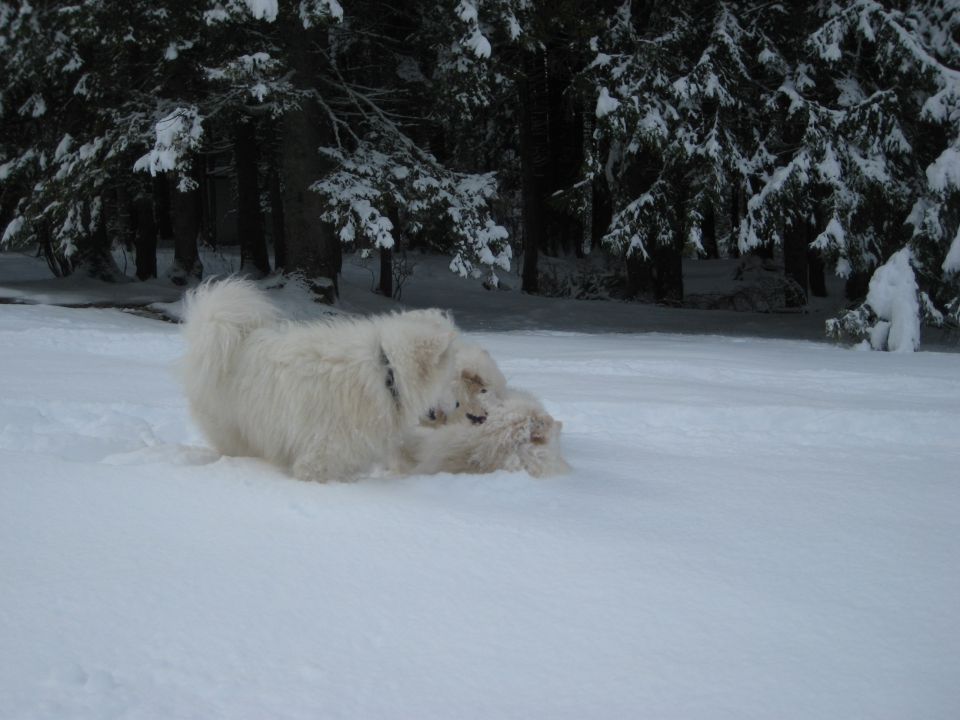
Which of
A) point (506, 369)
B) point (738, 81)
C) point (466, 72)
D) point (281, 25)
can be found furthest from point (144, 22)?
point (738, 81)

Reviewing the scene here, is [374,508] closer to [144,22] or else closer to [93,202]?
[144,22]

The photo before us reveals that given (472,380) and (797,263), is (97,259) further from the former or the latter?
Result: (797,263)

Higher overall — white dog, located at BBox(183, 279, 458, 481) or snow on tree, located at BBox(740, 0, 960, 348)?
snow on tree, located at BBox(740, 0, 960, 348)

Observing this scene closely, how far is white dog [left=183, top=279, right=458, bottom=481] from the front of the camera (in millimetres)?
4102

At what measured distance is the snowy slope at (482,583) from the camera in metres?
2.17

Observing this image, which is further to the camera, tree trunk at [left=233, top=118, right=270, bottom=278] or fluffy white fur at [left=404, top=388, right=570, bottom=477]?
tree trunk at [left=233, top=118, right=270, bottom=278]

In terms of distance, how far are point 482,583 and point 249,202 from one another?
625 inches

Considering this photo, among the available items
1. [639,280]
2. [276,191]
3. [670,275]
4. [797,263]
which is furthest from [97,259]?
[797,263]

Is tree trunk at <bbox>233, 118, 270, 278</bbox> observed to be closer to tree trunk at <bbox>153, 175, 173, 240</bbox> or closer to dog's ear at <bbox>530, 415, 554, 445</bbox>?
tree trunk at <bbox>153, 175, 173, 240</bbox>

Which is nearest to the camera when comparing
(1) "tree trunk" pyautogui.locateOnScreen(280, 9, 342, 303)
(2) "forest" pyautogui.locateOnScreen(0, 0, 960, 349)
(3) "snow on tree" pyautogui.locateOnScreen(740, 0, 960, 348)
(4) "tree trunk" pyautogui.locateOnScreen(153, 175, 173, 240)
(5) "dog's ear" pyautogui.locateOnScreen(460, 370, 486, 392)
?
(5) "dog's ear" pyautogui.locateOnScreen(460, 370, 486, 392)

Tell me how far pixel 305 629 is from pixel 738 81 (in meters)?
13.1

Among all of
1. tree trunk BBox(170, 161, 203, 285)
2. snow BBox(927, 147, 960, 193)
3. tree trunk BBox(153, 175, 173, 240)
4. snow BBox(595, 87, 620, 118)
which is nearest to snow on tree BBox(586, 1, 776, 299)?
snow BBox(595, 87, 620, 118)

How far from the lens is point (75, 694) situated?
6.72 ft

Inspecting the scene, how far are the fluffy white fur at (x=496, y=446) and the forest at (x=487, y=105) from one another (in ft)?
23.8
